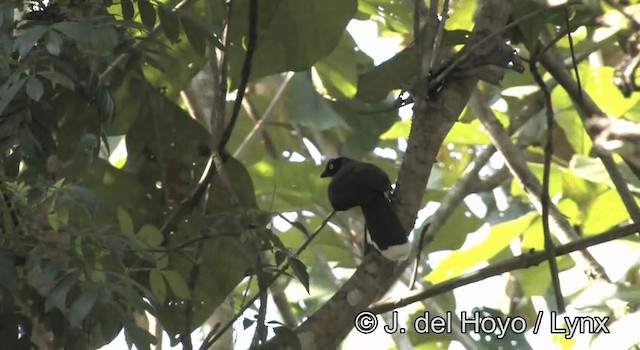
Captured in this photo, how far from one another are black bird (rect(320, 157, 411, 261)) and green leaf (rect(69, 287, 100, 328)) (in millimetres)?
540

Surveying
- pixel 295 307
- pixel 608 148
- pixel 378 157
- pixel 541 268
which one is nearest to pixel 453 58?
pixel 608 148

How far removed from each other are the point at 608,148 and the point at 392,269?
1.52ft

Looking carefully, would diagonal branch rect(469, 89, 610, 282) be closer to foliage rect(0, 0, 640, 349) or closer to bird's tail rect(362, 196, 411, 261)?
foliage rect(0, 0, 640, 349)

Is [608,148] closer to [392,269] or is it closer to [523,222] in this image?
[392,269]

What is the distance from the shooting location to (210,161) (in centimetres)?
213

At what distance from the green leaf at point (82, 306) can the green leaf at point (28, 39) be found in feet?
1.14

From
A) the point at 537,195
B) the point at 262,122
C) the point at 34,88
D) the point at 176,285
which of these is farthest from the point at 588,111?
the point at 34,88

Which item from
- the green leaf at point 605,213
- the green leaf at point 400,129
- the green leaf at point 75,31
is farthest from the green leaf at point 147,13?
the green leaf at point 400,129

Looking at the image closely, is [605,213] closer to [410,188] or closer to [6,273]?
[410,188]

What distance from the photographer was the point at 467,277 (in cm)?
176

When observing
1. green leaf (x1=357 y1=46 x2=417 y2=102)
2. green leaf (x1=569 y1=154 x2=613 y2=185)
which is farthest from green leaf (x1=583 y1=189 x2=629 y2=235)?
green leaf (x1=357 y1=46 x2=417 y2=102)

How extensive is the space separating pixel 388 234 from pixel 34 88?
0.68 meters

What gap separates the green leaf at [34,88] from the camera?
1520 millimetres

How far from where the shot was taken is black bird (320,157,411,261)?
1881 mm
